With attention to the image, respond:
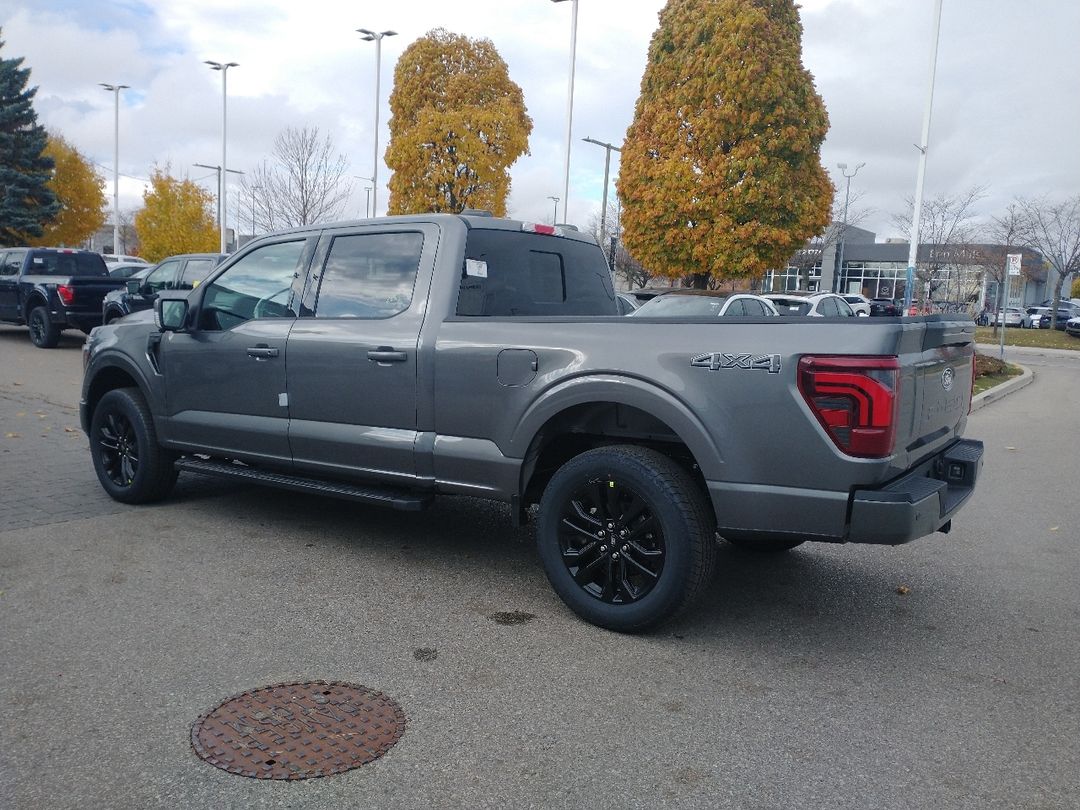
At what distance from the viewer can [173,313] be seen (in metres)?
5.91

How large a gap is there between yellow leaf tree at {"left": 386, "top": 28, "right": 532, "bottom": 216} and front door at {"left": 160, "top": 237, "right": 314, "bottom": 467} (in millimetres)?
23900

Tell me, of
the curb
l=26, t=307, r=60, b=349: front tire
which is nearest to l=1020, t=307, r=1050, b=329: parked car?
the curb

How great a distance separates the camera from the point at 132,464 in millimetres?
6352

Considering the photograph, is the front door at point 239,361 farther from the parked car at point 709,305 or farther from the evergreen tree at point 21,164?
the evergreen tree at point 21,164

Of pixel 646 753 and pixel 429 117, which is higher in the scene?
pixel 429 117

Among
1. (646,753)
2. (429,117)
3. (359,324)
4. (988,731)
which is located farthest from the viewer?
Result: (429,117)

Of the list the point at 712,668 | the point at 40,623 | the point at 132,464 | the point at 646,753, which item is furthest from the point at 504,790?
the point at 132,464

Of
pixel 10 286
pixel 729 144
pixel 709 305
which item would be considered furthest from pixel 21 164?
pixel 709 305

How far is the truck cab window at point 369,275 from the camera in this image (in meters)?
5.02

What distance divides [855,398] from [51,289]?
17390 millimetres

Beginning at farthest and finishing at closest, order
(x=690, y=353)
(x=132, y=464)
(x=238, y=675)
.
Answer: (x=132, y=464) < (x=690, y=353) < (x=238, y=675)

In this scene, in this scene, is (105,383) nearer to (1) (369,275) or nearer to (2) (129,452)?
(2) (129,452)

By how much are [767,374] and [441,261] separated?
1.98 metres

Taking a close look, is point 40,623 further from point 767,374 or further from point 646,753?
point 767,374
